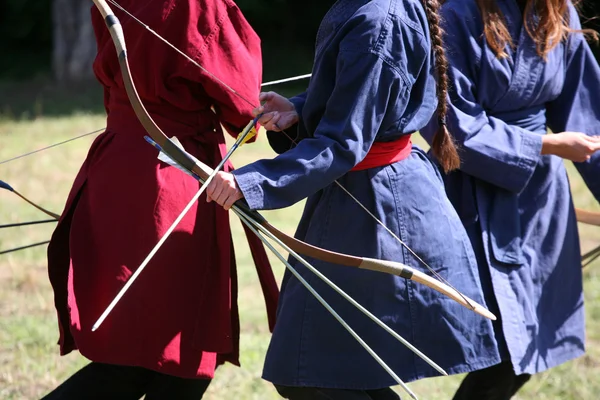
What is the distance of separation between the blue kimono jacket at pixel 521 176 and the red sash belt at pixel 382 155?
0.36 m

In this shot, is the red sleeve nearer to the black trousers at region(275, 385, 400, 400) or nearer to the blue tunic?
the blue tunic

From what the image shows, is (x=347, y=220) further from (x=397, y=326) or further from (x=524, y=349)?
(x=524, y=349)

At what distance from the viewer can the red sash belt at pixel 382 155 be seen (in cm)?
248

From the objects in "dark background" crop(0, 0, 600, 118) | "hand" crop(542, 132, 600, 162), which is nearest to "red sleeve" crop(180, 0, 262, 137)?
"hand" crop(542, 132, 600, 162)

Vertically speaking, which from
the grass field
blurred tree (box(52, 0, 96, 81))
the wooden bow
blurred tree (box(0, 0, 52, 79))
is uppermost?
the wooden bow

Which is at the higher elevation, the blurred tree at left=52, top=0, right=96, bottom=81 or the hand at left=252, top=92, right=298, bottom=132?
the hand at left=252, top=92, right=298, bottom=132

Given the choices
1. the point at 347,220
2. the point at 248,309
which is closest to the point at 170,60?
the point at 347,220

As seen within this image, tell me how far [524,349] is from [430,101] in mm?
898

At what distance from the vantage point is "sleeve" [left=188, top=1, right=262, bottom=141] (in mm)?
2709

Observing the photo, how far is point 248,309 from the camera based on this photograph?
522 centimetres

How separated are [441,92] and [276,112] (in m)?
0.45

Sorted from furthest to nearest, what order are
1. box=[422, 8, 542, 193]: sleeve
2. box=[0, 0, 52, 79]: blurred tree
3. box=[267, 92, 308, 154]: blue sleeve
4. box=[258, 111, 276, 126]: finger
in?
box=[0, 0, 52, 79]: blurred tree → box=[422, 8, 542, 193]: sleeve → box=[267, 92, 308, 154]: blue sleeve → box=[258, 111, 276, 126]: finger

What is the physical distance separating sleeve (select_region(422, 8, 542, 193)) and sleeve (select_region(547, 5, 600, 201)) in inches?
11.1

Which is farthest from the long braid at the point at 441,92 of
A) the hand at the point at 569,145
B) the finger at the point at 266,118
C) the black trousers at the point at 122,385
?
the black trousers at the point at 122,385
